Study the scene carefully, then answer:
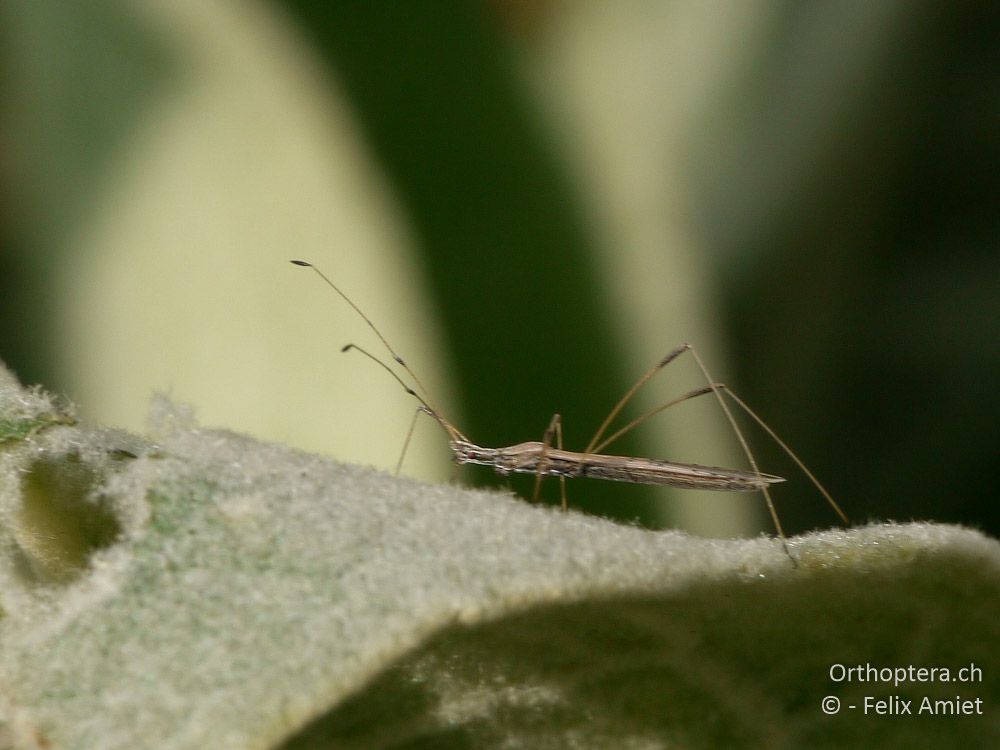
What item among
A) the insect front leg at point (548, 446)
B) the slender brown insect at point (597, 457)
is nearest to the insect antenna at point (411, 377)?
the slender brown insect at point (597, 457)

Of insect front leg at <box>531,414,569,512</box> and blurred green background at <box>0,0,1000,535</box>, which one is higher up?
blurred green background at <box>0,0,1000,535</box>

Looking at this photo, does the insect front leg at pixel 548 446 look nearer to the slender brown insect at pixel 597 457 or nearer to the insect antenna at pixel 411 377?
Answer: the slender brown insect at pixel 597 457

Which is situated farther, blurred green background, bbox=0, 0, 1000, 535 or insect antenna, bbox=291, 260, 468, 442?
insect antenna, bbox=291, 260, 468, 442

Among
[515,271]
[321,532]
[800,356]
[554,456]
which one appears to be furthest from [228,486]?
[800,356]

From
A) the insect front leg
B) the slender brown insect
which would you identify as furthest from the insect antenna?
the insect front leg

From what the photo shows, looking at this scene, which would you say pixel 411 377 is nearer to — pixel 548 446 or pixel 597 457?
pixel 548 446

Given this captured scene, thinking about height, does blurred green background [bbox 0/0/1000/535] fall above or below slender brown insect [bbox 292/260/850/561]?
above

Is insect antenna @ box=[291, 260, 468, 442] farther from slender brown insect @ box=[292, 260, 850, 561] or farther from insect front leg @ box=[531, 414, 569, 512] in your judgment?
insect front leg @ box=[531, 414, 569, 512]

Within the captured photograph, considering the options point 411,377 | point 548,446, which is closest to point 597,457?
point 548,446
